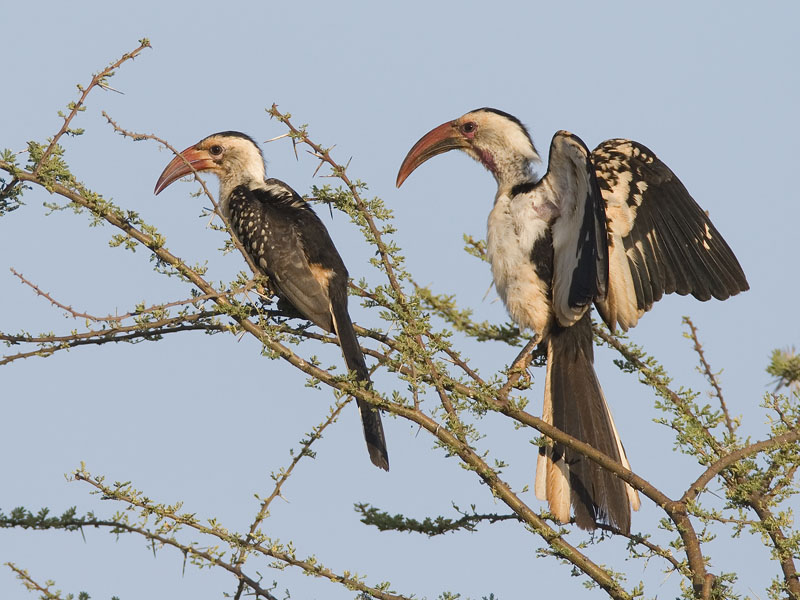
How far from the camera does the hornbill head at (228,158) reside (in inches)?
224

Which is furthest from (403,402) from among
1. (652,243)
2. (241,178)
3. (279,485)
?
(241,178)

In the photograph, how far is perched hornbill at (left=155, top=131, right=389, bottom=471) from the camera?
13.1 ft

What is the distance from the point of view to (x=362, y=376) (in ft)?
13.0

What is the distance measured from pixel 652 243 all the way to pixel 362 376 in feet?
5.04

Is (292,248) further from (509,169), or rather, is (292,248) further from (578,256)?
(578,256)

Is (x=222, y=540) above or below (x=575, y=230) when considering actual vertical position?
below

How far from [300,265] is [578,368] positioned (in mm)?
1426

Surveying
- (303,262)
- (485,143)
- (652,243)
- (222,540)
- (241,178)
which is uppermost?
(485,143)

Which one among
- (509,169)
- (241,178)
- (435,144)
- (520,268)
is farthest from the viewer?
(241,178)

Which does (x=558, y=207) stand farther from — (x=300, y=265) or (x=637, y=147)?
(x=300, y=265)

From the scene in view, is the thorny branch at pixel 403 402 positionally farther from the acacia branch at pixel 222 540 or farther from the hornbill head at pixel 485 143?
the hornbill head at pixel 485 143

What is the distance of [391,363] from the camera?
10.0ft

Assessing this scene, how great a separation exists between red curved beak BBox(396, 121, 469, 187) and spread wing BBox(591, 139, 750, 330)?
45.4 inches

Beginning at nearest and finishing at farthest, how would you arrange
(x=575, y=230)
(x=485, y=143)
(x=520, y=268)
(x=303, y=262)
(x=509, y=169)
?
(x=575, y=230) < (x=520, y=268) < (x=303, y=262) < (x=509, y=169) < (x=485, y=143)
